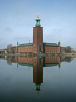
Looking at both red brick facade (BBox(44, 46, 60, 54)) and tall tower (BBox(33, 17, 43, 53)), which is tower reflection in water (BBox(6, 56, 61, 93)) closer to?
tall tower (BBox(33, 17, 43, 53))

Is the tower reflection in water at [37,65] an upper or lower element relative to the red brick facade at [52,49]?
lower

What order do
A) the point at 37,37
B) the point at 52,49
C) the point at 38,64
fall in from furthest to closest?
1. the point at 52,49
2. the point at 37,37
3. the point at 38,64

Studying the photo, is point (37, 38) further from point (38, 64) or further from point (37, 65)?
point (37, 65)

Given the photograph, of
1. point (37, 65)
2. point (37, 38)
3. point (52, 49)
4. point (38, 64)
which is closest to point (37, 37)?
point (37, 38)

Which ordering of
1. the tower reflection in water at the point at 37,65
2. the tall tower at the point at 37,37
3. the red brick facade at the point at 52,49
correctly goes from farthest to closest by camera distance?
the red brick facade at the point at 52,49 → the tall tower at the point at 37,37 → the tower reflection in water at the point at 37,65

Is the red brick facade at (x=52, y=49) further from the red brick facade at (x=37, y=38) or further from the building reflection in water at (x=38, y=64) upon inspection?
the building reflection in water at (x=38, y=64)

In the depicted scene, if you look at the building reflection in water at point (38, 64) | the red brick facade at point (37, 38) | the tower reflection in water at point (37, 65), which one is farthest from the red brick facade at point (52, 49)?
the tower reflection in water at point (37, 65)

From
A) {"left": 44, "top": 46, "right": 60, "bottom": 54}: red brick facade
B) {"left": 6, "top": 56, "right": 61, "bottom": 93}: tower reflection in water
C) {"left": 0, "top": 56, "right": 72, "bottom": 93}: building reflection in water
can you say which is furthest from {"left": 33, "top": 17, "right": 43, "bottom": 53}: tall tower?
{"left": 6, "top": 56, "right": 61, "bottom": 93}: tower reflection in water

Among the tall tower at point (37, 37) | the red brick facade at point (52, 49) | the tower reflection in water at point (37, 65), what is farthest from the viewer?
the red brick facade at point (52, 49)

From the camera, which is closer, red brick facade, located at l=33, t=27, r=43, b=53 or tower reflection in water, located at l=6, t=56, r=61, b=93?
tower reflection in water, located at l=6, t=56, r=61, b=93

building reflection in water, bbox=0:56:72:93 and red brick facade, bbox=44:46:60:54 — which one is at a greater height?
red brick facade, bbox=44:46:60:54

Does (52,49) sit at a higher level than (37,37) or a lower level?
lower

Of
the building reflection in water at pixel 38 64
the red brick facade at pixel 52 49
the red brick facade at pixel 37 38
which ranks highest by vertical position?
the red brick facade at pixel 37 38

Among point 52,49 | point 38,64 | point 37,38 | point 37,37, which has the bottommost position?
point 38,64
